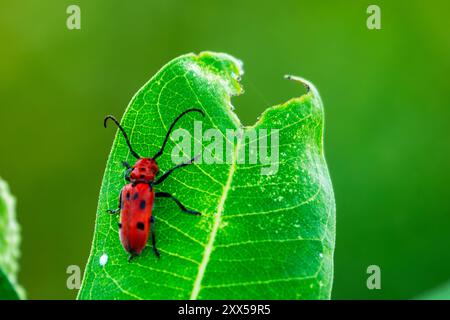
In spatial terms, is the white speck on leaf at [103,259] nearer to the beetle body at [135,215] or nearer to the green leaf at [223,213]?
the green leaf at [223,213]

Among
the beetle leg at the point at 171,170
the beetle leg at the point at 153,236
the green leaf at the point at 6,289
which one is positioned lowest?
the green leaf at the point at 6,289

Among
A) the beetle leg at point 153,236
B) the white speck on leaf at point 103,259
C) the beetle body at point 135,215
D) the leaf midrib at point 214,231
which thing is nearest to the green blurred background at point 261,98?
the beetle body at point 135,215

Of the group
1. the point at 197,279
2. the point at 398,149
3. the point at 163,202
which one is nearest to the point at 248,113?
the point at 398,149

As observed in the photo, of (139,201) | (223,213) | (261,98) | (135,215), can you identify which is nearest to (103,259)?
(223,213)

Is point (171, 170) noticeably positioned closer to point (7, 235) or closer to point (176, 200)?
point (176, 200)

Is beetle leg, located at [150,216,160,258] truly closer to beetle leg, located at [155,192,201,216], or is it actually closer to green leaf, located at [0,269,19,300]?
beetle leg, located at [155,192,201,216]

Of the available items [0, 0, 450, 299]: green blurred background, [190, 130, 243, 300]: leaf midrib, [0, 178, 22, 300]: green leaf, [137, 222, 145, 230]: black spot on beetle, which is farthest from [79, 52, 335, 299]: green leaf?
[0, 0, 450, 299]: green blurred background

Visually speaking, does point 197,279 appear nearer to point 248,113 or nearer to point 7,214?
point 7,214
